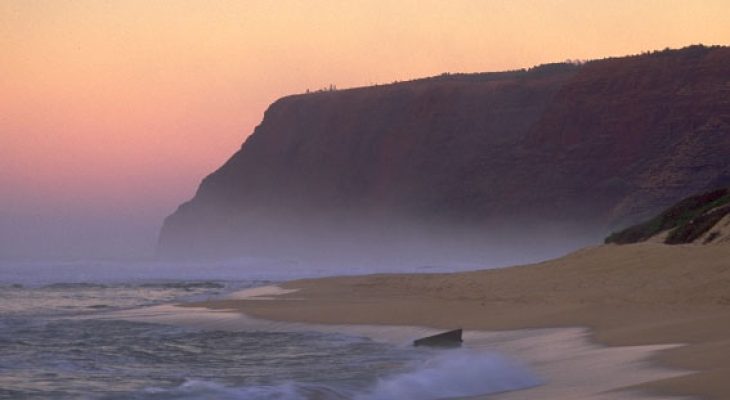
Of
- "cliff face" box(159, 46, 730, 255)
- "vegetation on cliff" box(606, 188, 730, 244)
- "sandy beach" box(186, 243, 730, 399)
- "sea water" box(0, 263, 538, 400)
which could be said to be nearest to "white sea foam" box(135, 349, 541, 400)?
"sea water" box(0, 263, 538, 400)

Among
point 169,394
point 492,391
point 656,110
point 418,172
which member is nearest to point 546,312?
point 492,391

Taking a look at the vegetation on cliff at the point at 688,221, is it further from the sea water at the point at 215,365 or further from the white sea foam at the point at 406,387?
the white sea foam at the point at 406,387

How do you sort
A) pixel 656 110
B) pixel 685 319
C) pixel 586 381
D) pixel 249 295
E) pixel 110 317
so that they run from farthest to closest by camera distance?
pixel 656 110 < pixel 249 295 < pixel 110 317 < pixel 685 319 < pixel 586 381

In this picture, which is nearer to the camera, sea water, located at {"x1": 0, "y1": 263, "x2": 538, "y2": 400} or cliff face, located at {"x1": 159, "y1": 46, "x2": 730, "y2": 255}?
sea water, located at {"x1": 0, "y1": 263, "x2": 538, "y2": 400}

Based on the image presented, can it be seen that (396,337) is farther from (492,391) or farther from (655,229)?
(655,229)

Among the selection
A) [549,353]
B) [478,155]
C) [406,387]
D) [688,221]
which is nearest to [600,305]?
[549,353]

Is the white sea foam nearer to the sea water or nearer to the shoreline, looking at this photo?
the sea water
